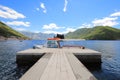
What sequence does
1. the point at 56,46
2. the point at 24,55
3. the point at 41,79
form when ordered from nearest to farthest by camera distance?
the point at 41,79 < the point at 24,55 < the point at 56,46

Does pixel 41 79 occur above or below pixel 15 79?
above

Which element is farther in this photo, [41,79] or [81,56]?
[81,56]

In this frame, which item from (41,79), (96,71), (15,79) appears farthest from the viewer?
(96,71)

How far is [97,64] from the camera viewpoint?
20.8 m

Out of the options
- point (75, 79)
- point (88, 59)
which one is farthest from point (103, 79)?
point (75, 79)

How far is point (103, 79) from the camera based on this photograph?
52.4 ft

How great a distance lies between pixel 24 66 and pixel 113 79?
12249 mm

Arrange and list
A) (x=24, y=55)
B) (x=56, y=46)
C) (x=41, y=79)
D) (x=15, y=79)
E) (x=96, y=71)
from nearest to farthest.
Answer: (x=41, y=79), (x=15, y=79), (x=96, y=71), (x=24, y=55), (x=56, y=46)

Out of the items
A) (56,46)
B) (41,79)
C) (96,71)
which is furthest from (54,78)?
(56,46)

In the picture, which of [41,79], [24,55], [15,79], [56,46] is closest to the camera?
[41,79]

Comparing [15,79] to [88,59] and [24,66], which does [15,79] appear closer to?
[24,66]

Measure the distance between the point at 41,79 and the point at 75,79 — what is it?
1.93m

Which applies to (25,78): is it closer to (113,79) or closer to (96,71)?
(113,79)

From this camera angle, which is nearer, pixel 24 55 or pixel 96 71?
pixel 96 71
